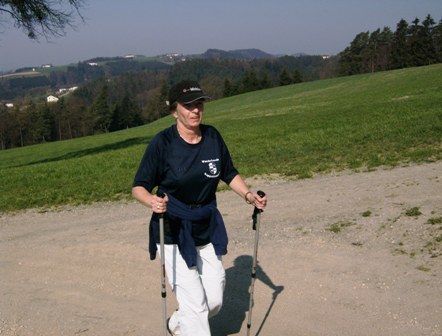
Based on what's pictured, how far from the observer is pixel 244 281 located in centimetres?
677

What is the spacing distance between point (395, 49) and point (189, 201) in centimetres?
8720

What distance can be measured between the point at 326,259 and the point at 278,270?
2.38 ft

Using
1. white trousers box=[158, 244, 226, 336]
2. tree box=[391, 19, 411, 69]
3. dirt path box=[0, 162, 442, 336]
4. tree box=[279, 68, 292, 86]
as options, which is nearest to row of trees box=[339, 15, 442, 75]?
tree box=[391, 19, 411, 69]

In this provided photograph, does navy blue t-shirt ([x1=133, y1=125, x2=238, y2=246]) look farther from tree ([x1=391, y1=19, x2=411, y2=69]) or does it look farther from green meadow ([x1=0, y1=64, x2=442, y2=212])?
tree ([x1=391, y1=19, x2=411, y2=69])

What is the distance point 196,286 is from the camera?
4.45m

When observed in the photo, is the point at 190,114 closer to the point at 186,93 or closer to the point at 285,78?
the point at 186,93

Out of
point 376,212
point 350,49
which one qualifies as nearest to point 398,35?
point 350,49

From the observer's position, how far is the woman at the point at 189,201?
4.36 meters

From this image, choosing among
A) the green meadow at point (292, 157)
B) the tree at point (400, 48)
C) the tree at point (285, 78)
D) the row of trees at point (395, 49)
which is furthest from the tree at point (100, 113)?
the green meadow at point (292, 157)

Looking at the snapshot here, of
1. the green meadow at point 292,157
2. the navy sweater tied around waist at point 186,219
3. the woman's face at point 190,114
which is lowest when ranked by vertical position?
the green meadow at point 292,157

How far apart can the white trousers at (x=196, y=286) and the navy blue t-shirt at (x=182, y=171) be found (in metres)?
0.15

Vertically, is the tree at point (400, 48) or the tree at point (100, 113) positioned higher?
the tree at point (400, 48)

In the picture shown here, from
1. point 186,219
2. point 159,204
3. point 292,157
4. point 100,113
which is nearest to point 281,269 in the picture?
point 186,219

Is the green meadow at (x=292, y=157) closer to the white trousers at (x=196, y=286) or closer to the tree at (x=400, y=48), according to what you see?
the white trousers at (x=196, y=286)
